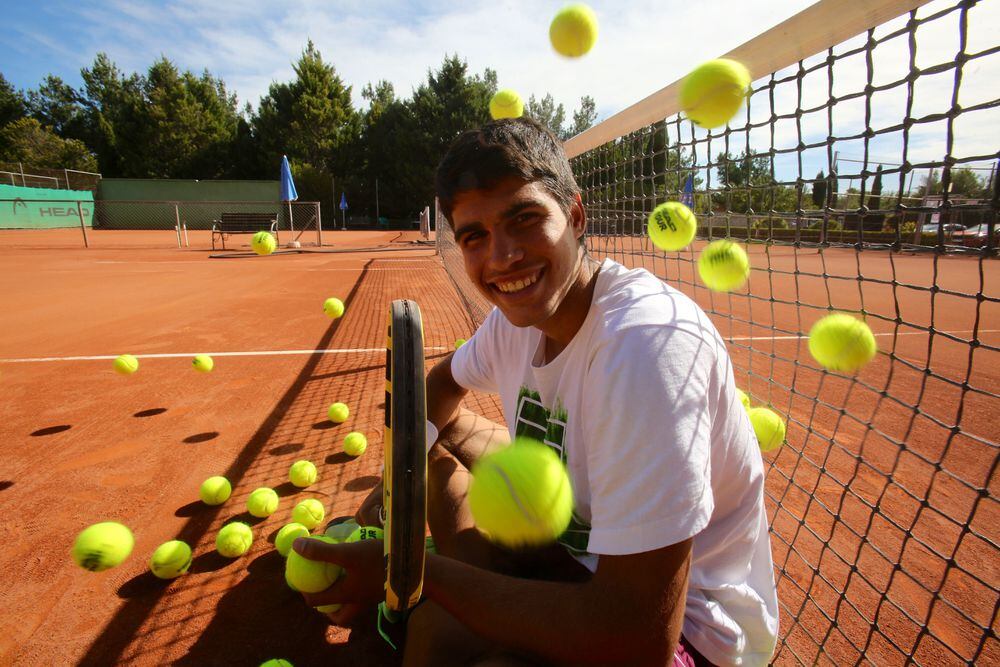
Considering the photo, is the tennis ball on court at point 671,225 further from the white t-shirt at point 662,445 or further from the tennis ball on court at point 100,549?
the tennis ball on court at point 100,549

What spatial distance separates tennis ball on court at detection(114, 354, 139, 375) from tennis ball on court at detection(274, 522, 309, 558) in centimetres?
328

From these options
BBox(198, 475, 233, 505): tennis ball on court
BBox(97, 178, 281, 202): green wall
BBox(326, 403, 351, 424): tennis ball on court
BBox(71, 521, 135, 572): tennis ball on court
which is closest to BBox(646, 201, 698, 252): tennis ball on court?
BBox(326, 403, 351, 424): tennis ball on court

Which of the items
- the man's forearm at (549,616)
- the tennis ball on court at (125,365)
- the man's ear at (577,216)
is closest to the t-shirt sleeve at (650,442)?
the man's forearm at (549,616)

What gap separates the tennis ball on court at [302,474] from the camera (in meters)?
3.22

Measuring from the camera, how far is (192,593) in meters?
2.40

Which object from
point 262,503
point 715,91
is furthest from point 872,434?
point 262,503

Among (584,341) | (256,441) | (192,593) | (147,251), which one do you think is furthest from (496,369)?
(147,251)

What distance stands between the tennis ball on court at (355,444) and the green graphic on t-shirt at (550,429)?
6.44 feet

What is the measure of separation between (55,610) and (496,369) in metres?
2.15

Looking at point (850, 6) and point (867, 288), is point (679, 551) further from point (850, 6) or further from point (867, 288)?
point (867, 288)

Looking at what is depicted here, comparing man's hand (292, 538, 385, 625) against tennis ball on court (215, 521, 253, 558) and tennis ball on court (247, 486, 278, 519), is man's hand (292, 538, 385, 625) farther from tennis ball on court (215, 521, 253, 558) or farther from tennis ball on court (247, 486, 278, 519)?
tennis ball on court (247, 486, 278, 519)

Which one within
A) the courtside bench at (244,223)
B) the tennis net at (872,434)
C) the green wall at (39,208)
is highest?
the green wall at (39,208)

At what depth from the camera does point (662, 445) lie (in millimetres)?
1182

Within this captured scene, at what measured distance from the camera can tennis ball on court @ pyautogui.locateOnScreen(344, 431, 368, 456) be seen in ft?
11.8
